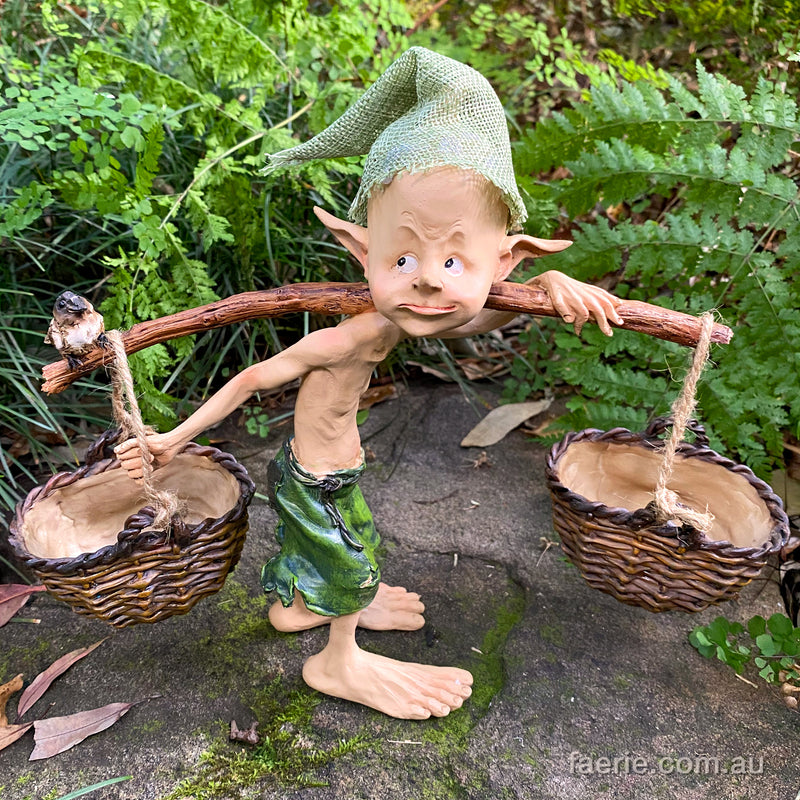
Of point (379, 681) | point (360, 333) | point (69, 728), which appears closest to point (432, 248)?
point (360, 333)

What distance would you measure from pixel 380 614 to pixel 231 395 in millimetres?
960

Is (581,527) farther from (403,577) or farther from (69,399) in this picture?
(69,399)

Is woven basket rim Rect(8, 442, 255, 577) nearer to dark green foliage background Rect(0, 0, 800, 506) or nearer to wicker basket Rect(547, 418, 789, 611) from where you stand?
dark green foliage background Rect(0, 0, 800, 506)

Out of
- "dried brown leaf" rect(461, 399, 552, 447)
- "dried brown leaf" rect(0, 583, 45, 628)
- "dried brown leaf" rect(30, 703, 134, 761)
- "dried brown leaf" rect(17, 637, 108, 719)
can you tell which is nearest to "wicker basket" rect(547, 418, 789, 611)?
"dried brown leaf" rect(461, 399, 552, 447)

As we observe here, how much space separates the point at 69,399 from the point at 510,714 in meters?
2.28

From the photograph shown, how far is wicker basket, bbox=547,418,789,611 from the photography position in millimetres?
1784

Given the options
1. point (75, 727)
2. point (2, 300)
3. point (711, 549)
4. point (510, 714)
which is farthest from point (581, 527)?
point (2, 300)

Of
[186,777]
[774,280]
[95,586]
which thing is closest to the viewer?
[95,586]

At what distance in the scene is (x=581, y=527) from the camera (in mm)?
1886

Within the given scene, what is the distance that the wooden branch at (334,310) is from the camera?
176 cm

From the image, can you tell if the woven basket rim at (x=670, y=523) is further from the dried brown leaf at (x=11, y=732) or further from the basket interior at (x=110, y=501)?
the dried brown leaf at (x=11, y=732)

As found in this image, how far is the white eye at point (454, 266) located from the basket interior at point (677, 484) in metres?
0.82

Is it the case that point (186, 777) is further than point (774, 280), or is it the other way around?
point (774, 280)

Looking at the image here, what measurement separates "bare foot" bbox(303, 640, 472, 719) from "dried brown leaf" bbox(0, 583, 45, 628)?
109 centimetres
